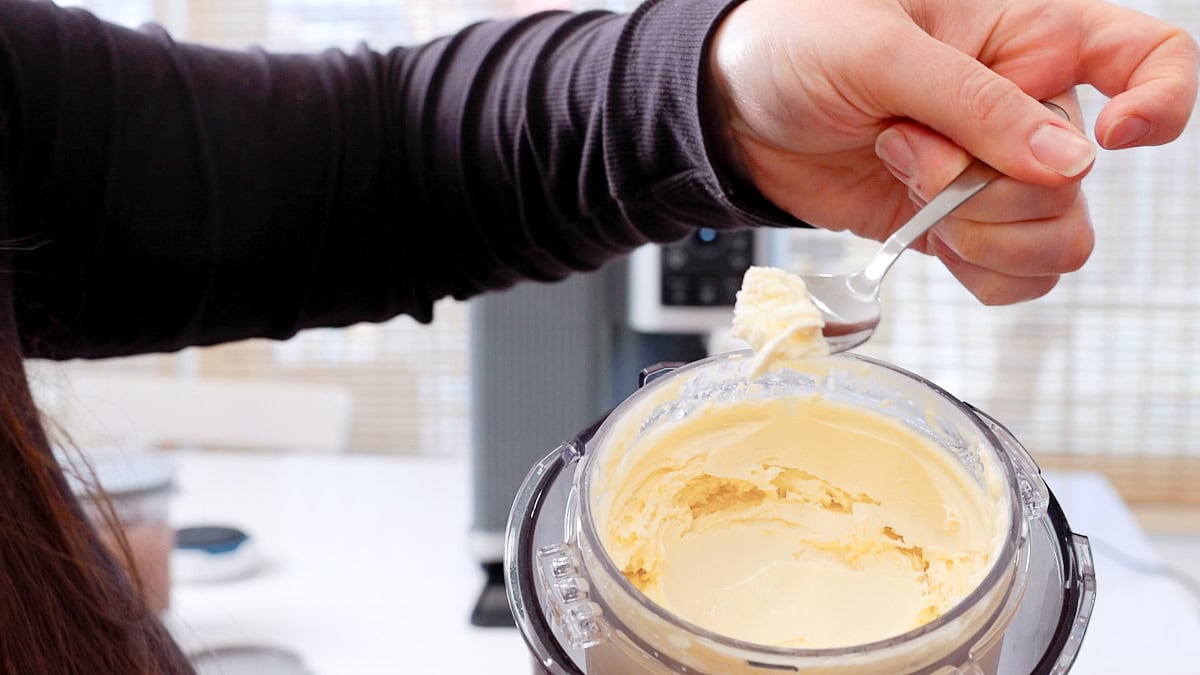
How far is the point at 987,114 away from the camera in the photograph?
0.44 metres

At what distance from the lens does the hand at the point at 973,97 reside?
439 millimetres

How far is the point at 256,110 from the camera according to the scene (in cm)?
71

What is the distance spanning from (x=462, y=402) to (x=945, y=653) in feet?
4.80

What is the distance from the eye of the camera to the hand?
439 millimetres

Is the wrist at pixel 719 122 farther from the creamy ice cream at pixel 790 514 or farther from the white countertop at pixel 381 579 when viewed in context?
the white countertop at pixel 381 579

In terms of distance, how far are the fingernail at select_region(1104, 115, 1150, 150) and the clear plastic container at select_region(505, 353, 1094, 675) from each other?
12 centimetres

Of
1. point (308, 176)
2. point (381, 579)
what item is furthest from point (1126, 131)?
point (381, 579)

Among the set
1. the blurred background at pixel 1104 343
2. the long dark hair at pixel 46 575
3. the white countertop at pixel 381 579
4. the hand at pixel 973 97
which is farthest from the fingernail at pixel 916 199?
the blurred background at pixel 1104 343

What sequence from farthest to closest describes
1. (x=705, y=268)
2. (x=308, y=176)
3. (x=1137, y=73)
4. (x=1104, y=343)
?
(x=1104, y=343) → (x=705, y=268) → (x=308, y=176) → (x=1137, y=73)

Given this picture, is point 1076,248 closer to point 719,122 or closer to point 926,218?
point 926,218

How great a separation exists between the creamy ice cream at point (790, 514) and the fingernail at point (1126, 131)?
0.14 m

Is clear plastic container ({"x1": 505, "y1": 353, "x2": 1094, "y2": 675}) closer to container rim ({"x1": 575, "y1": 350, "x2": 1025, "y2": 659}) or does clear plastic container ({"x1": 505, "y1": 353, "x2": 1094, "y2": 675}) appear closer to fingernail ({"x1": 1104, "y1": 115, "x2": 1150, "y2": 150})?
container rim ({"x1": 575, "y1": 350, "x2": 1025, "y2": 659})

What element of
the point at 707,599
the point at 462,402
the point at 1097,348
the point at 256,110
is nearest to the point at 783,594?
the point at 707,599

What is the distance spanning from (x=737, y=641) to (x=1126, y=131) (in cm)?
25
